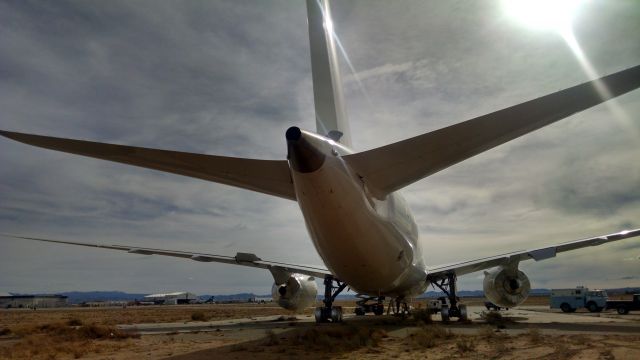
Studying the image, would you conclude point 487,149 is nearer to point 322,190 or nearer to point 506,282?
point 322,190

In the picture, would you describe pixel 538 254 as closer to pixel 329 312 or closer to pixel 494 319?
pixel 494 319

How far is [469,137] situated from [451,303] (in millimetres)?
14168

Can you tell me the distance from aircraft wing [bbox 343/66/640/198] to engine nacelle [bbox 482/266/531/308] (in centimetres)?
1072

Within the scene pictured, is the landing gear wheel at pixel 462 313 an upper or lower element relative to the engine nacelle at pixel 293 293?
lower

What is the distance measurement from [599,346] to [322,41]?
10328 millimetres

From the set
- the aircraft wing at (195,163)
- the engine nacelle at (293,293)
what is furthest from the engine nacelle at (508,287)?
the aircraft wing at (195,163)

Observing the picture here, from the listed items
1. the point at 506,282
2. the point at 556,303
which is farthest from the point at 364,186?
the point at 556,303

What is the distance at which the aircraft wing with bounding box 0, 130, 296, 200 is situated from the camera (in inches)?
210

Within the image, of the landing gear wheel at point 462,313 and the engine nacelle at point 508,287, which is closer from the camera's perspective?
the engine nacelle at point 508,287

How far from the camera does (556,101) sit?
5113 mm

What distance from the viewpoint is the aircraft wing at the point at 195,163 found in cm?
534

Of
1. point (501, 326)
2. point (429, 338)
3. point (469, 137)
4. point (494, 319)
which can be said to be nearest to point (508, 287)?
point (494, 319)

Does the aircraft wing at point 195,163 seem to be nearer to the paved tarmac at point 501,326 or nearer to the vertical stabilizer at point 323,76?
the vertical stabilizer at point 323,76

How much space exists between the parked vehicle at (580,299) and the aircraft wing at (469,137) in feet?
85.6
